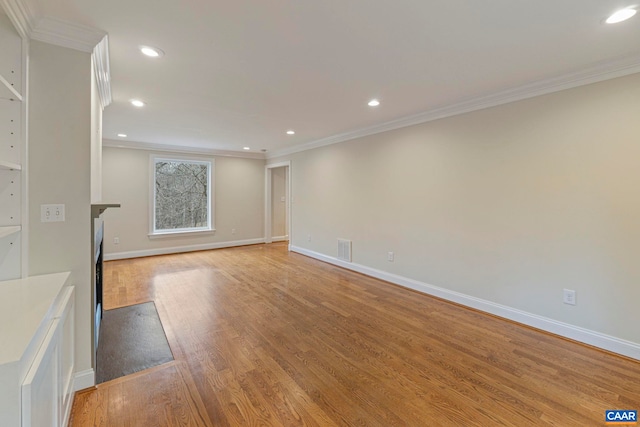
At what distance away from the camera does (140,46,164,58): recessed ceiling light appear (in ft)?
6.86

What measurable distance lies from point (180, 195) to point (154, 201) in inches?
21.8

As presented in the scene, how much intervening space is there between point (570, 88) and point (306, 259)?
15.0ft

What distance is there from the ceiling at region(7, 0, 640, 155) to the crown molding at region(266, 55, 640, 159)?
0.01 m

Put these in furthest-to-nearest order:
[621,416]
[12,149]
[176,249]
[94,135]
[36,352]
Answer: [176,249] < [94,135] < [621,416] < [12,149] < [36,352]

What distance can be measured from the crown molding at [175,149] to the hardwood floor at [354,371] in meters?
3.32

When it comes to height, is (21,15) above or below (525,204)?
above

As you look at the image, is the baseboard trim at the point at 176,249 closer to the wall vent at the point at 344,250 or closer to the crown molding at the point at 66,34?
the wall vent at the point at 344,250

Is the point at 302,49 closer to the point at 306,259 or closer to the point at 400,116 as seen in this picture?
the point at 400,116

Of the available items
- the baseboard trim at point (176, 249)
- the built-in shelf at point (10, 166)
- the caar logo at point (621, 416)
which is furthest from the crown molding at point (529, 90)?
the baseboard trim at point (176, 249)

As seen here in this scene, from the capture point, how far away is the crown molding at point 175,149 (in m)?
5.47

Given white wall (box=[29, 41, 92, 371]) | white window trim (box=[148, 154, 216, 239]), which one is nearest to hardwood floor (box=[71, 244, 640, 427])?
white wall (box=[29, 41, 92, 371])

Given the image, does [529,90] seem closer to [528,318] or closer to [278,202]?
[528,318]

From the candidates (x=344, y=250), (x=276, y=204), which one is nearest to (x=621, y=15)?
(x=344, y=250)

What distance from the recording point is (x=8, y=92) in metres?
1.49
